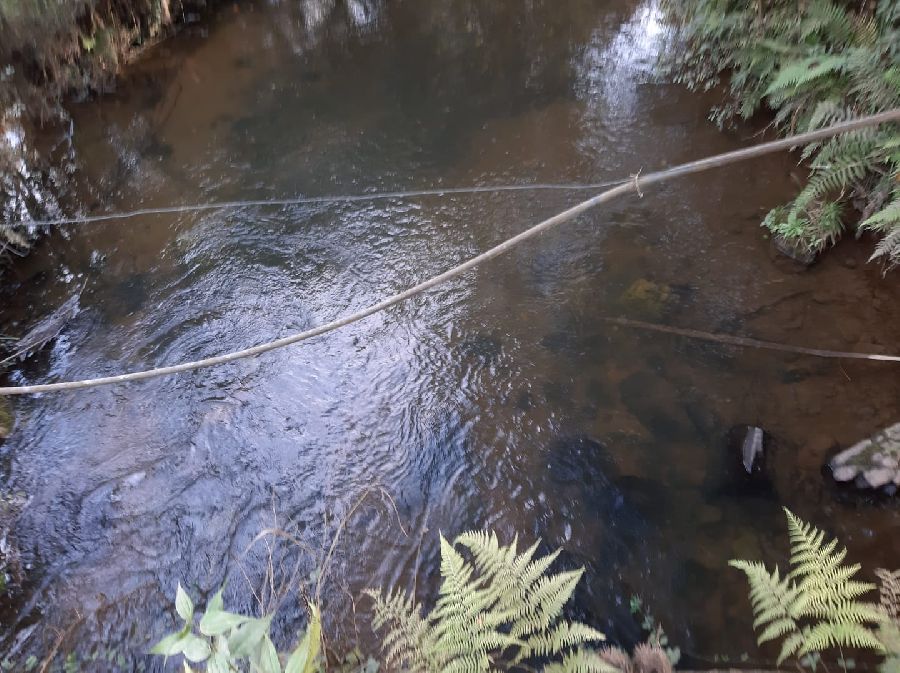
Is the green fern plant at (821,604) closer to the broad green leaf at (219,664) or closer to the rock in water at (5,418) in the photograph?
the broad green leaf at (219,664)

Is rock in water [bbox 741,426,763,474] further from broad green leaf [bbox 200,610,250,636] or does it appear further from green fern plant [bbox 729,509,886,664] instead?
broad green leaf [bbox 200,610,250,636]

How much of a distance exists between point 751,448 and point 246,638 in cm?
240

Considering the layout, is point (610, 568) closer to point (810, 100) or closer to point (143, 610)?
point (143, 610)

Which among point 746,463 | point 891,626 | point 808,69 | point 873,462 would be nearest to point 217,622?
point 891,626

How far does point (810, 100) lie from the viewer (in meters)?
3.63

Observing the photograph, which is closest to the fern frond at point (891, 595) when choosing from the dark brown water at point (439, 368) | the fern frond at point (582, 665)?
the dark brown water at point (439, 368)

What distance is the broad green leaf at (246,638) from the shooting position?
4.51 feet

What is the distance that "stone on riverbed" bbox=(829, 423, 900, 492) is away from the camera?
8.11 feet

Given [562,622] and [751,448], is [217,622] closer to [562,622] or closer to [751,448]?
A: [562,622]

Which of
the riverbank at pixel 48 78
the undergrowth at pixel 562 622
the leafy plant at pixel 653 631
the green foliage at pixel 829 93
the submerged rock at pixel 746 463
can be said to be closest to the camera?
the undergrowth at pixel 562 622

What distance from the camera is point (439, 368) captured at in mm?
3268

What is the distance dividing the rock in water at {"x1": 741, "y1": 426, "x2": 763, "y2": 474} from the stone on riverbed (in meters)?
0.31

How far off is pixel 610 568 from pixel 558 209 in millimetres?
2428

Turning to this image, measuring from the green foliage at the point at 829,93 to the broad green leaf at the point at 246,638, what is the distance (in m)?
3.31
